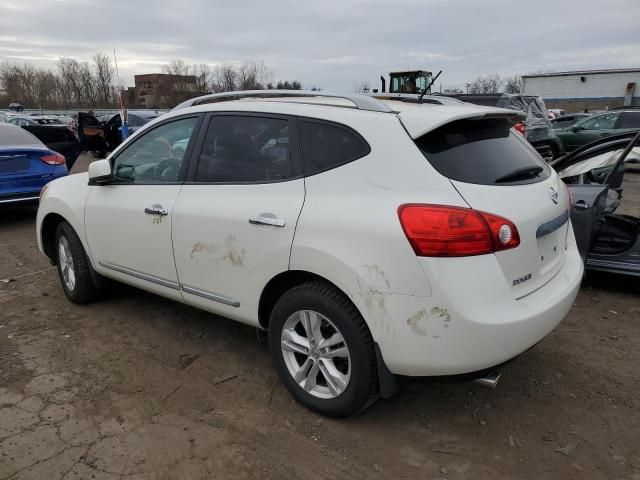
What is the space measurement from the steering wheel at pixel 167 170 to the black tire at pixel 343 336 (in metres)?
1.26

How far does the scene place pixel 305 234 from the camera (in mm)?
2623

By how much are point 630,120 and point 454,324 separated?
1553cm

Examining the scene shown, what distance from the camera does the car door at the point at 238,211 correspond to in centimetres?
280

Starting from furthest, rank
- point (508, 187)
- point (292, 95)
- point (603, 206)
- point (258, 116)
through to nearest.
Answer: point (603, 206) < point (292, 95) < point (258, 116) < point (508, 187)

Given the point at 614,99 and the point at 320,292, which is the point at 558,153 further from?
the point at 614,99

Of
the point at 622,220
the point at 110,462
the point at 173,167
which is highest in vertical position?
the point at 173,167

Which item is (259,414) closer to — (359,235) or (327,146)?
(359,235)

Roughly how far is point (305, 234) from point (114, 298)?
2821mm

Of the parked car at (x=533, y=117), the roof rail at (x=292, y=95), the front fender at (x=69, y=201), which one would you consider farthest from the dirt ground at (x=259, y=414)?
the parked car at (x=533, y=117)

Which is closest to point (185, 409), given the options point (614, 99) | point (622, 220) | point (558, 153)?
point (622, 220)

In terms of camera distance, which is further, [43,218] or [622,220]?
[622,220]

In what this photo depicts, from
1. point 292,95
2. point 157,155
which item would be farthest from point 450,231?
point 157,155

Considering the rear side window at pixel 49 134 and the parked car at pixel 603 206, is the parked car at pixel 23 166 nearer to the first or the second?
the rear side window at pixel 49 134

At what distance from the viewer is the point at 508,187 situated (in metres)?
2.55
